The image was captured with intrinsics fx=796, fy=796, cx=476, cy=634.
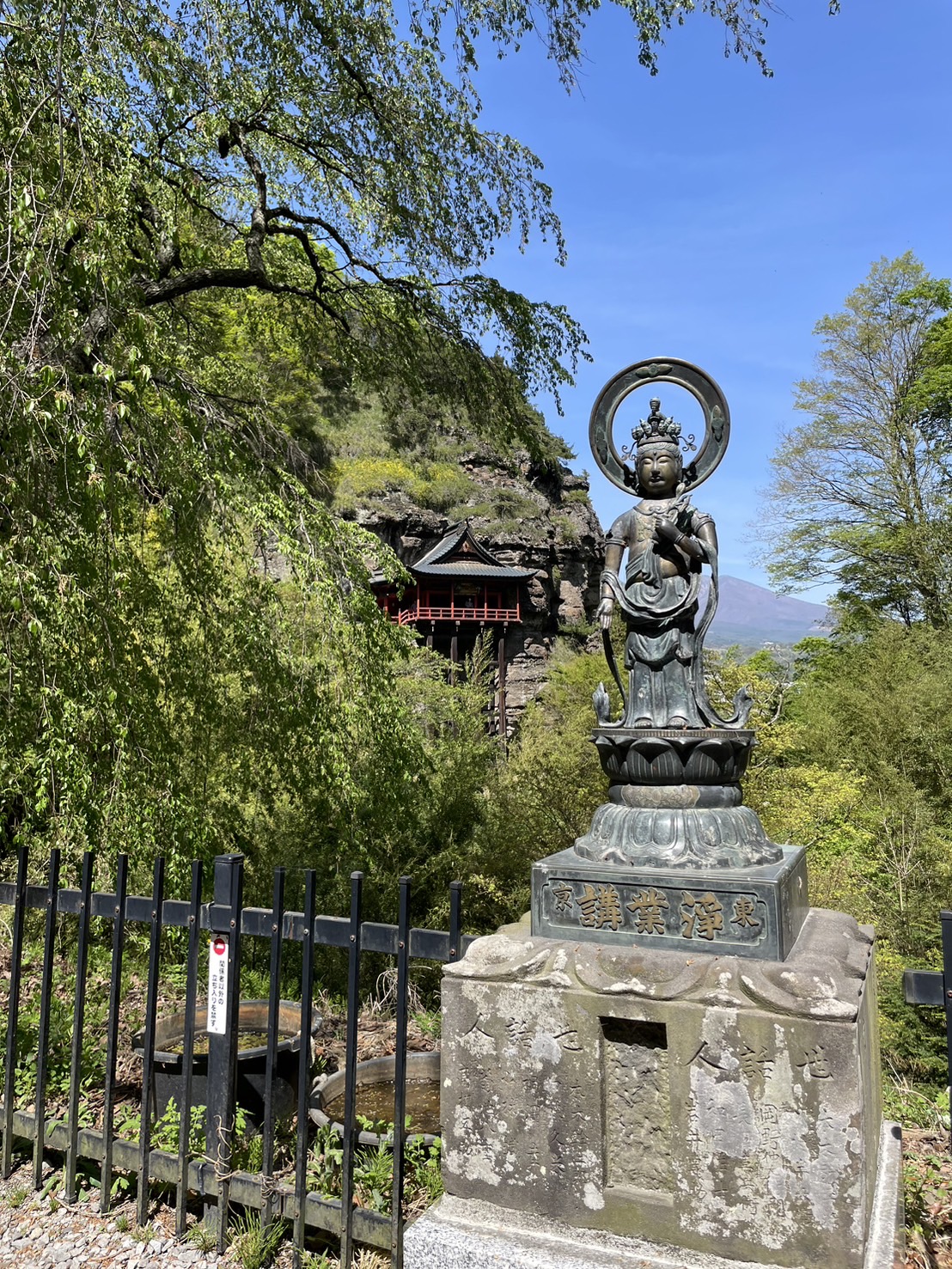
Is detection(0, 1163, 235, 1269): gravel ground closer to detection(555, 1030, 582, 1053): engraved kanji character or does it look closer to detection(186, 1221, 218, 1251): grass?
detection(186, 1221, 218, 1251): grass

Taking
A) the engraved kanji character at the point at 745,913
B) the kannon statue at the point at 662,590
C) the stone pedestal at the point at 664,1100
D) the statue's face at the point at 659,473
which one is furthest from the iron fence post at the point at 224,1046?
the statue's face at the point at 659,473

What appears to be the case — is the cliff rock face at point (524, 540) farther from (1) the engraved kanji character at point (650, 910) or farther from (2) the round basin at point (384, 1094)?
(1) the engraved kanji character at point (650, 910)

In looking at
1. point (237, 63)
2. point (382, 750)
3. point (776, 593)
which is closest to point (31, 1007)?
point (382, 750)

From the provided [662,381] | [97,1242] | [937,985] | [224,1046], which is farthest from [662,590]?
[97,1242]

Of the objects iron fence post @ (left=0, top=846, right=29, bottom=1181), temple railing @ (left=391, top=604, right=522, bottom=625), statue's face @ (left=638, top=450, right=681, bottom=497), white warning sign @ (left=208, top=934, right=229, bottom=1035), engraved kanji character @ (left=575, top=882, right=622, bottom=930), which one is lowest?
iron fence post @ (left=0, top=846, right=29, bottom=1181)

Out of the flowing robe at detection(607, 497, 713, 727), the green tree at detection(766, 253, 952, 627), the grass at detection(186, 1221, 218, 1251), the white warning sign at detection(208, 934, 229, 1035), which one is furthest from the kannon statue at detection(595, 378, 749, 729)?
the green tree at detection(766, 253, 952, 627)

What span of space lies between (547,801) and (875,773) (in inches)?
286

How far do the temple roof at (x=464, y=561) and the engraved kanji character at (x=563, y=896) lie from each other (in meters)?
23.8

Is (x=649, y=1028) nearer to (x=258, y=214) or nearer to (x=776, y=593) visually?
(x=258, y=214)

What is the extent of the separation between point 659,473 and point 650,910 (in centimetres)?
155

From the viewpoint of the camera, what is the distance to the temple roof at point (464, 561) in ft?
87.4

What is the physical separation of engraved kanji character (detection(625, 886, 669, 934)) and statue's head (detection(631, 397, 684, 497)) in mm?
1453

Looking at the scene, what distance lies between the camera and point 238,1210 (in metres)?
3.00

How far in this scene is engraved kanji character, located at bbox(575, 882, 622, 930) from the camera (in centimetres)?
254
